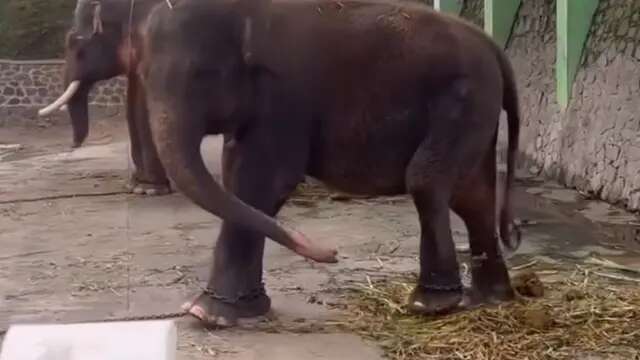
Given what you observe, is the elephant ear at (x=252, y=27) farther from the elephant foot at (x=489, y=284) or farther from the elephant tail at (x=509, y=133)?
the elephant foot at (x=489, y=284)

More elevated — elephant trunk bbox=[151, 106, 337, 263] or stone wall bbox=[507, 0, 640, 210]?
elephant trunk bbox=[151, 106, 337, 263]

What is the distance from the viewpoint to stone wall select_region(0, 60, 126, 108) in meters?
19.4

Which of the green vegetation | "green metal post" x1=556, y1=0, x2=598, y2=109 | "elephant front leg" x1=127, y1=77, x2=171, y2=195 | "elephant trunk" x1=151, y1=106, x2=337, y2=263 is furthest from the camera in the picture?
the green vegetation

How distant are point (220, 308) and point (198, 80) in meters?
0.99

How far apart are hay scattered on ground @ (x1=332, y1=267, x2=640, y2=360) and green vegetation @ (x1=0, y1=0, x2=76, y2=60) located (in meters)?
16.6

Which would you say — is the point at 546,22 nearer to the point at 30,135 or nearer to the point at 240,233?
the point at 240,233

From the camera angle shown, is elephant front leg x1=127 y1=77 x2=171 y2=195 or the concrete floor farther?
elephant front leg x1=127 y1=77 x2=171 y2=195

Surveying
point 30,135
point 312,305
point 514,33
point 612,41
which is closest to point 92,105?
point 30,135

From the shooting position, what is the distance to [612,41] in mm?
9781

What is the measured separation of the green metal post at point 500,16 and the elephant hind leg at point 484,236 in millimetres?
6816

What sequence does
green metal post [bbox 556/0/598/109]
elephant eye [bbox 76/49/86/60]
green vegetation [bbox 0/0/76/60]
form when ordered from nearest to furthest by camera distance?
1. elephant eye [bbox 76/49/86/60]
2. green metal post [bbox 556/0/598/109]
3. green vegetation [bbox 0/0/76/60]

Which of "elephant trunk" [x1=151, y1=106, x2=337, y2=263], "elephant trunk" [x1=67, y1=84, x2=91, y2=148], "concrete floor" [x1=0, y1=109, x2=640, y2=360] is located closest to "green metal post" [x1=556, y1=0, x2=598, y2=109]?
"concrete floor" [x1=0, y1=109, x2=640, y2=360]

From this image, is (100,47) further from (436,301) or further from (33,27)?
(33,27)

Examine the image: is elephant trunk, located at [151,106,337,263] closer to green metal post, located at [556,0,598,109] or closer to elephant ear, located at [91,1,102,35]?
elephant ear, located at [91,1,102,35]
